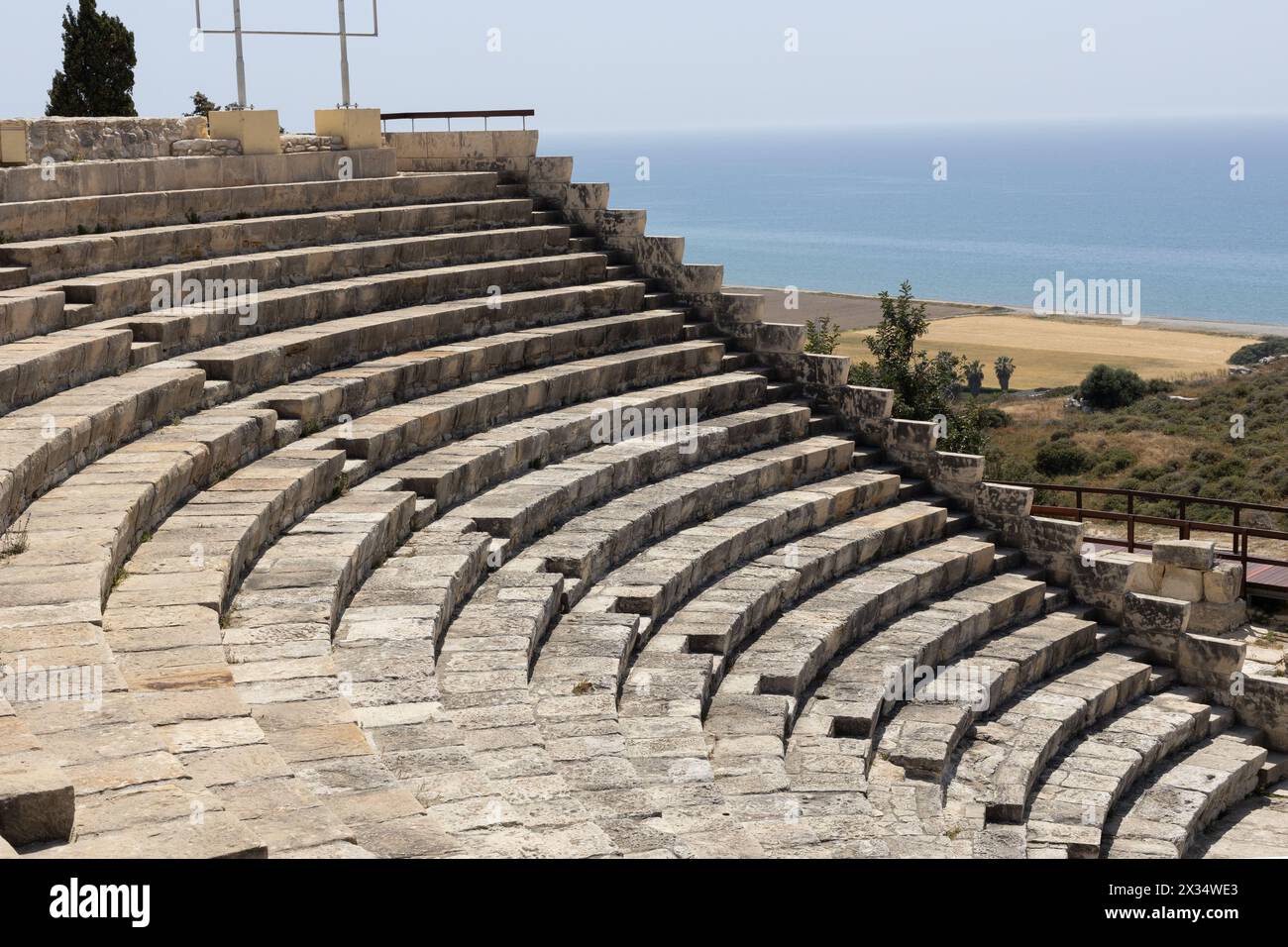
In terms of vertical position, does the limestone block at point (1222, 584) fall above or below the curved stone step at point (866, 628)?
below

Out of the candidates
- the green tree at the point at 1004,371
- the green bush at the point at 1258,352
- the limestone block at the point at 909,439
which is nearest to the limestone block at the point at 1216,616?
the limestone block at the point at 909,439

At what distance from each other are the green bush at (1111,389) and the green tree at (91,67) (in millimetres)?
28575

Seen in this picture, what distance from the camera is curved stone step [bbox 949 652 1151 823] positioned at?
10.4 meters

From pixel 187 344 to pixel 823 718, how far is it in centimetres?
578

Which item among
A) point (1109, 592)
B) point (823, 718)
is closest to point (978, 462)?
point (1109, 592)

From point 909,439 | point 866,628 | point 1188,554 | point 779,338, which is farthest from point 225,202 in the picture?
point 1188,554

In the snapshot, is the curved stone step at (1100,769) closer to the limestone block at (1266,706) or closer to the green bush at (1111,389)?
the limestone block at (1266,706)

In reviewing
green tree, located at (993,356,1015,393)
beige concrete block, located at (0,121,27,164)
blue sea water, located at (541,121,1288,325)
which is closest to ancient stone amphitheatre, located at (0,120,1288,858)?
beige concrete block, located at (0,121,27,164)

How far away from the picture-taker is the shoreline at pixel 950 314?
6412 cm

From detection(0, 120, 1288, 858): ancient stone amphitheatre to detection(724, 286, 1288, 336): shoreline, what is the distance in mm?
45658

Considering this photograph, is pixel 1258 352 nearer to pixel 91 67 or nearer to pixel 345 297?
pixel 91 67

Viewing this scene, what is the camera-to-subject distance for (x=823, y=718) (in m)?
10.3
